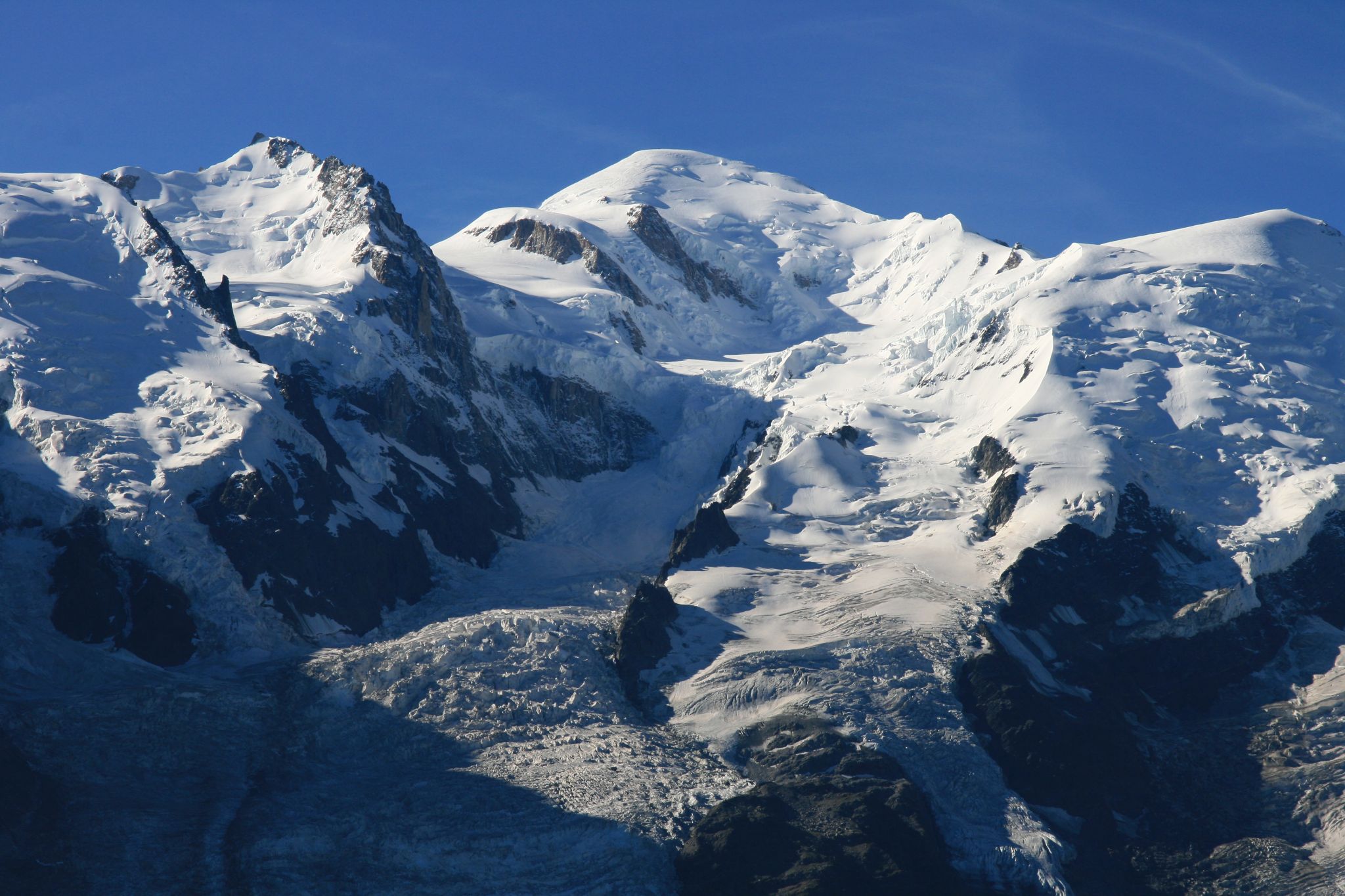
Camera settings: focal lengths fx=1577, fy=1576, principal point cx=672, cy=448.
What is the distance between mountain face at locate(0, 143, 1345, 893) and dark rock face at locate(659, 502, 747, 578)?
16.2 inches

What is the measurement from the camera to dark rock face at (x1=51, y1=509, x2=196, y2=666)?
12019 centimetres

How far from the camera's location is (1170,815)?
11500 cm

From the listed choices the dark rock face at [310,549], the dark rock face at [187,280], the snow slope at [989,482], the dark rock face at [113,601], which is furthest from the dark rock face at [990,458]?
the dark rock face at [113,601]

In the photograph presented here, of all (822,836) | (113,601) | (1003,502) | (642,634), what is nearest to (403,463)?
(642,634)

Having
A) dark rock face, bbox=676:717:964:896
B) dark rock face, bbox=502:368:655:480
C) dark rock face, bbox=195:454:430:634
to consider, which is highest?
dark rock face, bbox=502:368:655:480

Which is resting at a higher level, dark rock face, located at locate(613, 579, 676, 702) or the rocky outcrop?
the rocky outcrop

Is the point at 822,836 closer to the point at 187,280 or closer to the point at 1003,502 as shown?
the point at 1003,502

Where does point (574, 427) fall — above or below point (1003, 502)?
above

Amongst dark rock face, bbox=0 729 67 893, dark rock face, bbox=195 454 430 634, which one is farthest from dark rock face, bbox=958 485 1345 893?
dark rock face, bbox=0 729 67 893

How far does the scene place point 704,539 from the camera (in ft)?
489

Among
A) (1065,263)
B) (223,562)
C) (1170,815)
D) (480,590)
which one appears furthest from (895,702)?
(1065,263)

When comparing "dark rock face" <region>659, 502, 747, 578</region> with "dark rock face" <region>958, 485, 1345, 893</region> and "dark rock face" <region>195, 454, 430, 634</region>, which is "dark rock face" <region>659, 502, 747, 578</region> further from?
"dark rock face" <region>958, 485, 1345, 893</region>

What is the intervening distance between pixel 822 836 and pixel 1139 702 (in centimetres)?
4012

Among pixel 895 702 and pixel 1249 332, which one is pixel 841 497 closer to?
pixel 895 702
